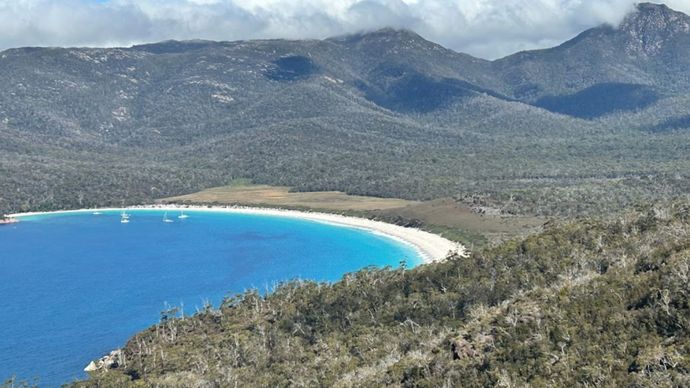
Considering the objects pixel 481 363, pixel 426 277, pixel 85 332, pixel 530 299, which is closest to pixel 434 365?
pixel 481 363

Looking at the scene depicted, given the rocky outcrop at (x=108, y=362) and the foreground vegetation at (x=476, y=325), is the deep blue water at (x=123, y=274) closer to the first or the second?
the rocky outcrop at (x=108, y=362)

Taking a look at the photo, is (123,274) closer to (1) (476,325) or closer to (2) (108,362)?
(2) (108,362)

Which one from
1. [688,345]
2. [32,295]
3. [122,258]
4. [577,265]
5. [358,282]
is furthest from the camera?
[122,258]

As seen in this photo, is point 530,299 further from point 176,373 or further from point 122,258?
point 122,258

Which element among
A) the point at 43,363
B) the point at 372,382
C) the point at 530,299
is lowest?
the point at 43,363

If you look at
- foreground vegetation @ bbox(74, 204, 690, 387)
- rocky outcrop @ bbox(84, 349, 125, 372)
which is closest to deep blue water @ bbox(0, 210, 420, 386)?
rocky outcrop @ bbox(84, 349, 125, 372)

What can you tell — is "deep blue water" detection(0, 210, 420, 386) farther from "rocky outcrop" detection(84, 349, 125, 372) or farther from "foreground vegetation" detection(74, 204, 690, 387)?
"foreground vegetation" detection(74, 204, 690, 387)

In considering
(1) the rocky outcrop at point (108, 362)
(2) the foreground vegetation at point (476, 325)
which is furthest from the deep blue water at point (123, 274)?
(2) the foreground vegetation at point (476, 325)
